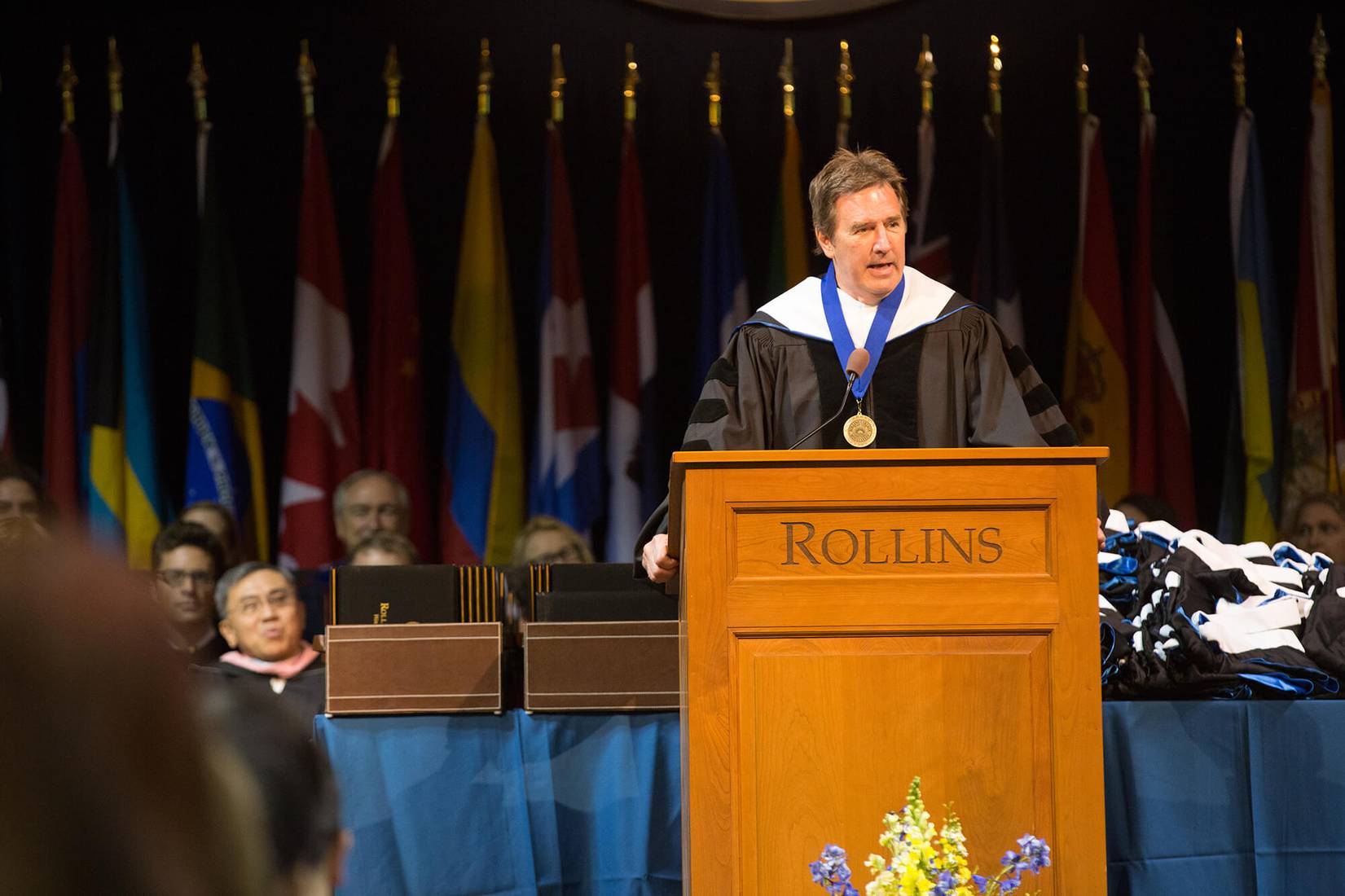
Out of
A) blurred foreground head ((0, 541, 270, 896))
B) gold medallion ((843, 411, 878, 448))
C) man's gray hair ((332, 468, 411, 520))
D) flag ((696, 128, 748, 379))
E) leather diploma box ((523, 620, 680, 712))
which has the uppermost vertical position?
flag ((696, 128, 748, 379))

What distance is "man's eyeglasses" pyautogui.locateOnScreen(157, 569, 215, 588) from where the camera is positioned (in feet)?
18.2

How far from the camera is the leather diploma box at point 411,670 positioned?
4008 mm

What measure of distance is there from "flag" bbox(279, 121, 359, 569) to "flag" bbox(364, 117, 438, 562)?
0.13 meters

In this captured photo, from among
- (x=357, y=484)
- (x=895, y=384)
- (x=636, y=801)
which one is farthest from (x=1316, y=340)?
(x=636, y=801)

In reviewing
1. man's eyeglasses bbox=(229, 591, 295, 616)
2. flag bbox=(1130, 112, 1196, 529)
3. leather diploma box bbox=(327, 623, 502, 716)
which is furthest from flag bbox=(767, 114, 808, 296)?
leather diploma box bbox=(327, 623, 502, 716)

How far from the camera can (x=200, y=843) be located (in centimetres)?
58

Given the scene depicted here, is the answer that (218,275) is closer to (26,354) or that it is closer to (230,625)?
(26,354)

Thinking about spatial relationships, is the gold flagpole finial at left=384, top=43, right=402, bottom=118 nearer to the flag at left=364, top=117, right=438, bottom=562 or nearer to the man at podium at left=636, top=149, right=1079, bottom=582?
the flag at left=364, top=117, right=438, bottom=562

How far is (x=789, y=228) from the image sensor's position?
7.13 m

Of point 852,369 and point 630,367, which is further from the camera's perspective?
point 630,367

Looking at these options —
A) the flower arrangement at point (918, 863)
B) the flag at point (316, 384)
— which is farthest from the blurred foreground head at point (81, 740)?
the flag at point (316, 384)

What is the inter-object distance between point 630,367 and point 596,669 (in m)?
3.23

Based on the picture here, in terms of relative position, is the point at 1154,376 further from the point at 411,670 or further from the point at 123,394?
the point at 123,394

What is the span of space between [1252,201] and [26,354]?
553 centimetres
